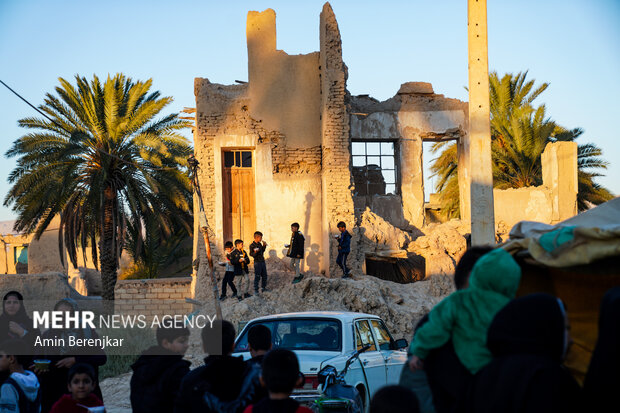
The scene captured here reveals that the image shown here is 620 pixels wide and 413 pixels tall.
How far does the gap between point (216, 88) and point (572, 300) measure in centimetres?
1745

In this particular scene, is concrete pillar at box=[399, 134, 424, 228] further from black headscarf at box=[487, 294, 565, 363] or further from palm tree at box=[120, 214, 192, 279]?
black headscarf at box=[487, 294, 565, 363]

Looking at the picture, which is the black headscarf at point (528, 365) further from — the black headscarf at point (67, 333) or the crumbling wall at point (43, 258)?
the crumbling wall at point (43, 258)

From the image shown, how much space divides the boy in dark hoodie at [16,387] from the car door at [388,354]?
432cm

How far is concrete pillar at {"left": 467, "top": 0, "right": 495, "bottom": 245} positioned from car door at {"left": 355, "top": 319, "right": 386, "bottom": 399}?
2.28 meters

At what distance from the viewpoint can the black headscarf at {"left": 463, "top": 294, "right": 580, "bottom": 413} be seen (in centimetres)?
315

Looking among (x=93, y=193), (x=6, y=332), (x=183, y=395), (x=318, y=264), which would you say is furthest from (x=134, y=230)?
(x=183, y=395)

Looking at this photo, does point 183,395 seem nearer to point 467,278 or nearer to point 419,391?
point 419,391

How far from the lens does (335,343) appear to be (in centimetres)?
811

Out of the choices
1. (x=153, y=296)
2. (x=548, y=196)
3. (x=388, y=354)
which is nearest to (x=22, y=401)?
(x=388, y=354)

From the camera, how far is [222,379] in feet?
15.8

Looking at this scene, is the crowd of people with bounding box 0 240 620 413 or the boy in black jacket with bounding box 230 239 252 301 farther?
the boy in black jacket with bounding box 230 239 252 301

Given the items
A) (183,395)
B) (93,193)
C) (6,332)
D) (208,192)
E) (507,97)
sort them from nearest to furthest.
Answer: (183,395) < (6,332) < (208,192) < (93,193) < (507,97)

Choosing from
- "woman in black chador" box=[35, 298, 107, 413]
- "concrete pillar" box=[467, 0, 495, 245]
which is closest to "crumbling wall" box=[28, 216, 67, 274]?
"concrete pillar" box=[467, 0, 495, 245]

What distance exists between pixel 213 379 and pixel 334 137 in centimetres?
1588
